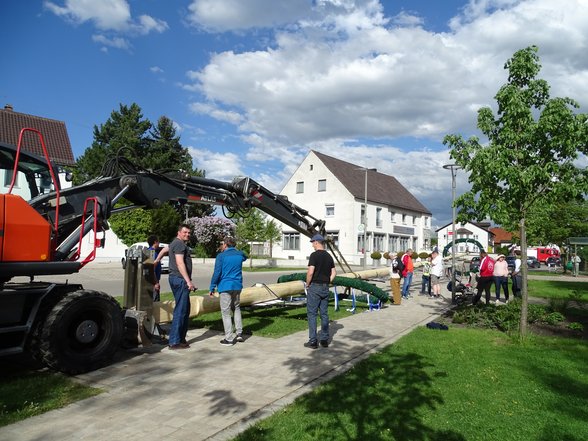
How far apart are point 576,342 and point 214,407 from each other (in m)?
7.29

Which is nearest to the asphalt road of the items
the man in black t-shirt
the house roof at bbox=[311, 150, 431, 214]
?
the man in black t-shirt

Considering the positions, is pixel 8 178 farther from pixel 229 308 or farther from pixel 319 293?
pixel 319 293

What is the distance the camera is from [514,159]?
9117 mm

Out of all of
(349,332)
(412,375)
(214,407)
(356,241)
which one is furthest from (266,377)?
(356,241)

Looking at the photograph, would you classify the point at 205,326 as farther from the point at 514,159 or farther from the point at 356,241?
the point at 356,241

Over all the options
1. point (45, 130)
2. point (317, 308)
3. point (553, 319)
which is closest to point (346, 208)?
point (45, 130)

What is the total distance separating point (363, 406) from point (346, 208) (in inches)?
1675

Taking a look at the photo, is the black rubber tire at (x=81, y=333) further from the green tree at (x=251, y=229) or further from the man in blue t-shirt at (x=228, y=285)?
Result: the green tree at (x=251, y=229)

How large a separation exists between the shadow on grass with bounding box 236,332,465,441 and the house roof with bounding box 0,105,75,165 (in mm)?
32188

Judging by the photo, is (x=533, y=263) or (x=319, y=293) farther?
(x=533, y=263)

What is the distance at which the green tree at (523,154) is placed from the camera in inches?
336

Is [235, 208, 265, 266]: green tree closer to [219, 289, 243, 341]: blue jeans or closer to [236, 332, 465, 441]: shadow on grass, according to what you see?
[219, 289, 243, 341]: blue jeans

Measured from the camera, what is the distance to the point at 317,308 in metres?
8.21

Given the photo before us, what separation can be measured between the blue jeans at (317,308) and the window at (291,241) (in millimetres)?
40973
